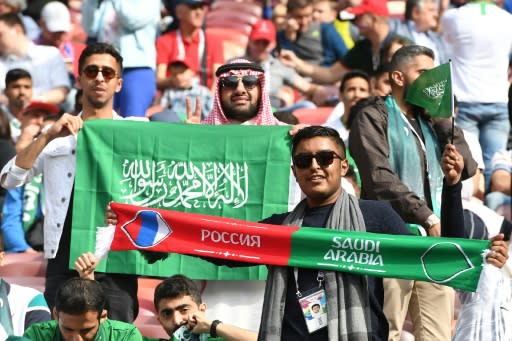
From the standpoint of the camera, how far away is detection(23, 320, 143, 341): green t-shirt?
7867 millimetres

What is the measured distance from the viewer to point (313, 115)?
1362 centimetres

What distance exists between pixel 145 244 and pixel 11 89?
641 cm

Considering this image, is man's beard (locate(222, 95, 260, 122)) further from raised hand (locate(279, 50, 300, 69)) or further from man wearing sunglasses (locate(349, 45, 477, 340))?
raised hand (locate(279, 50, 300, 69))

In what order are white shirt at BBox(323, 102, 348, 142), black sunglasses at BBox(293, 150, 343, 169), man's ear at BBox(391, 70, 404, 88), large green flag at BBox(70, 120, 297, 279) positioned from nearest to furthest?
black sunglasses at BBox(293, 150, 343, 169)
man's ear at BBox(391, 70, 404, 88)
large green flag at BBox(70, 120, 297, 279)
white shirt at BBox(323, 102, 348, 142)

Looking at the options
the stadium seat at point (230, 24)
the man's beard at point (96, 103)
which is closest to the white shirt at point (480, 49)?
the stadium seat at point (230, 24)

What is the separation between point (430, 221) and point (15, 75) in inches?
261

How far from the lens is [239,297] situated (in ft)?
29.2

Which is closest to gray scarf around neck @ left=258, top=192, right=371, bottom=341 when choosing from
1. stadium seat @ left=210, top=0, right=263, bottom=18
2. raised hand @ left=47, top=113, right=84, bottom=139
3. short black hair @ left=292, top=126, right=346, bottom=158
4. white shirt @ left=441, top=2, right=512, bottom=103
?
short black hair @ left=292, top=126, right=346, bottom=158

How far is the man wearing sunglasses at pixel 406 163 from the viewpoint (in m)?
8.45

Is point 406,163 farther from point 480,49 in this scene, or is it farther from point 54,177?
point 480,49

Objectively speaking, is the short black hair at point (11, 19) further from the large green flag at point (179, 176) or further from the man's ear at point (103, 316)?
the man's ear at point (103, 316)

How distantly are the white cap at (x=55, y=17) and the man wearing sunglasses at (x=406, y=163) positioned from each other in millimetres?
6918

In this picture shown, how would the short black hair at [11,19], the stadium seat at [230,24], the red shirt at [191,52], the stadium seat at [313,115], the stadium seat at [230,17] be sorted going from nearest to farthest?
the stadium seat at [313,115], the red shirt at [191,52], the short black hair at [11,19], the stadium seat at [230,24], the stadium seat at [230,17]

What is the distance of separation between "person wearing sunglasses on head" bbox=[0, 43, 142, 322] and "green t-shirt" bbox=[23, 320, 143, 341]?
807 mm
